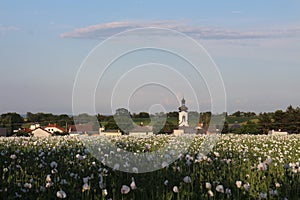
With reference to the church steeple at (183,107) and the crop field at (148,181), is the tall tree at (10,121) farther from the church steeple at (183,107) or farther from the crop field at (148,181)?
the crop field at (148,181)

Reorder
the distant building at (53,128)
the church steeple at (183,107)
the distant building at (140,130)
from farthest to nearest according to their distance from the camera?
the distant building at (53,128) < the distant building at (140,130) < the church steeple at (183,107)

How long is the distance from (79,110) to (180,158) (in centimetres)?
250

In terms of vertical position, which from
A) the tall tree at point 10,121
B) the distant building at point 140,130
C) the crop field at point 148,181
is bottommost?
the crop field at point 148,181

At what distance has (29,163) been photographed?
351 inches

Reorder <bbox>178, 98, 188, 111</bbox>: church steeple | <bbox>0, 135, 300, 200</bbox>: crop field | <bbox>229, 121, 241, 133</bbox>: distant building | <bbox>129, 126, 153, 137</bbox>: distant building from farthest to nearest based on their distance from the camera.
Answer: <bbox>229, 121, 241, 133</bbox>: distant building < <bbox>129, 126, 153, 137</bbox>: distant building < <bbox>178, 98, 188, 111</bbox>: church steeple < <bbox>0, 135, 300, 200</bbox>: crop field

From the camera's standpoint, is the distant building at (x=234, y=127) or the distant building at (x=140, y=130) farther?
the distant building at (x=234, y=127)

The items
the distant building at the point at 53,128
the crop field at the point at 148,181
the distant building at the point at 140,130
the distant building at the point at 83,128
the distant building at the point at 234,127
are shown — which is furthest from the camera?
the distant building at the point at 53,128

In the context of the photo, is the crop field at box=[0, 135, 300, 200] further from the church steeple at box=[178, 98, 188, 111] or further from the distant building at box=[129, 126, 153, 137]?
the distant building at box=[129, 126, 153, 137]

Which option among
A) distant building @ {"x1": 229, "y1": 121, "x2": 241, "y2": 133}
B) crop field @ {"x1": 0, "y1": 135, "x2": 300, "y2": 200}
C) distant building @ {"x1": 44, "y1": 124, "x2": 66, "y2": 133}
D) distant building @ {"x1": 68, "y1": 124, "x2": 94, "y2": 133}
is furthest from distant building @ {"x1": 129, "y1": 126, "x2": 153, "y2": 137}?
distant building @ {"x1": 44, "y1": 124, "x2": 66, "y2": 133}

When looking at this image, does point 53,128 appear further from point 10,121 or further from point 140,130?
point 140,130

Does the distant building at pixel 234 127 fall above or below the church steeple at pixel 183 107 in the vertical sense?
below

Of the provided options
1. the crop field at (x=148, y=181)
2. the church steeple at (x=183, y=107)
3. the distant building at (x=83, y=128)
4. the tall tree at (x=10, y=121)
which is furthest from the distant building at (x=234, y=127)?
the crop field at (x=148, y=181)

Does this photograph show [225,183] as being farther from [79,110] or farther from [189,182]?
[79,110]

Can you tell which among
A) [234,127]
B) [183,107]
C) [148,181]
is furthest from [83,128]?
[234,127]
